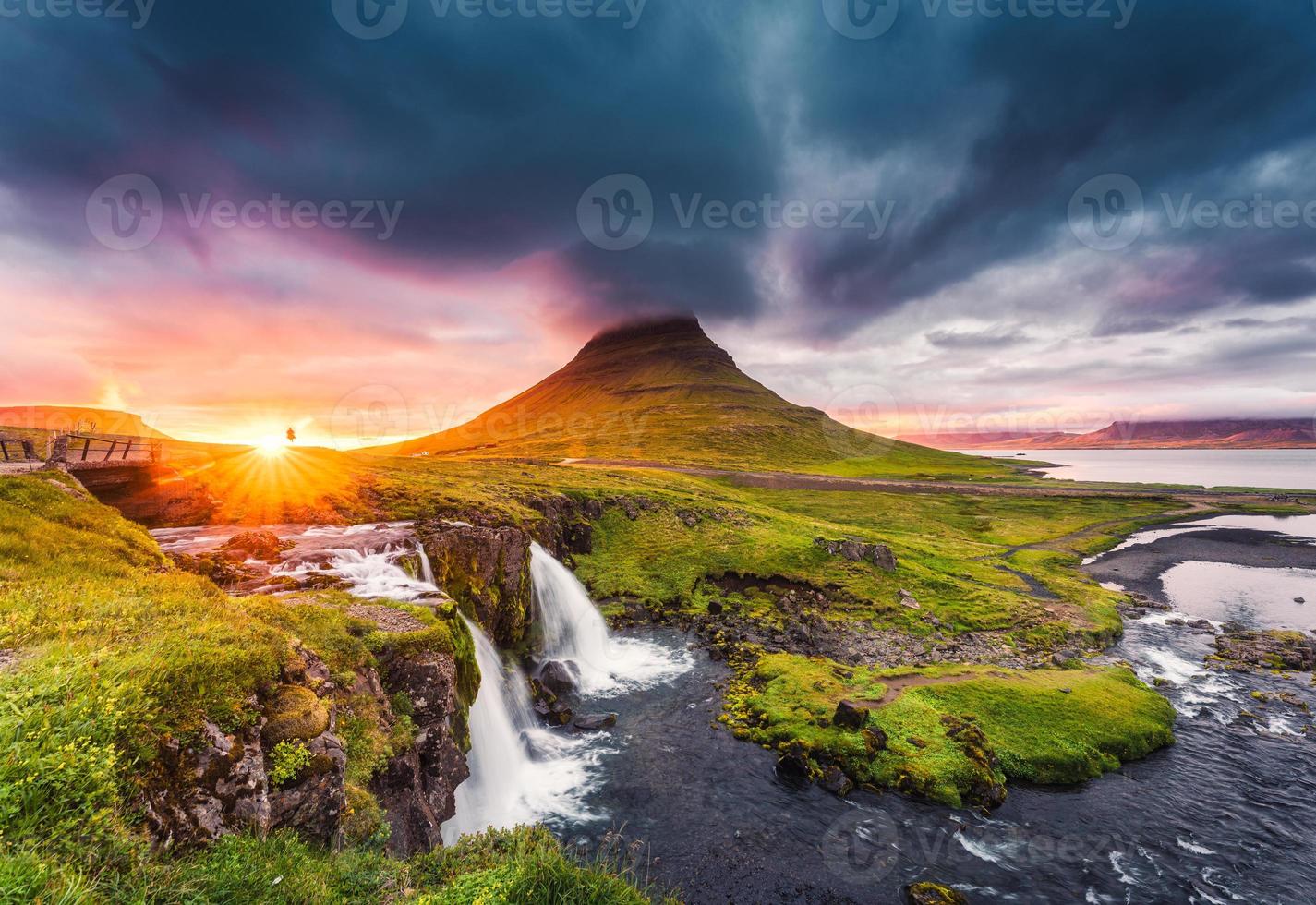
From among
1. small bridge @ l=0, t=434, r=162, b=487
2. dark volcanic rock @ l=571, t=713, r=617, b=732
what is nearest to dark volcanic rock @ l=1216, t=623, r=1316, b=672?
dark volcanic rock @ l=571, t=713, r=617, b=732

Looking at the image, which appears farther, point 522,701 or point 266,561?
point 522,701

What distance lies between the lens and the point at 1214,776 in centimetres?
2141

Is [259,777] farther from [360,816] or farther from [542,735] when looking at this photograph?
[542,735]

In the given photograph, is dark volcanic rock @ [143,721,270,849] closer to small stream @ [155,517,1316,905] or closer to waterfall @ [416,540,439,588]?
small stream @ [155,517,1316,905]

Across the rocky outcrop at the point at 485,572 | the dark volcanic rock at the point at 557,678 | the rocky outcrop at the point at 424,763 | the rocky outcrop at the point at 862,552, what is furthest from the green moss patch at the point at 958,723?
the rocky outcrop at the point at 862,552

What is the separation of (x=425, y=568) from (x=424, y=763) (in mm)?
13979

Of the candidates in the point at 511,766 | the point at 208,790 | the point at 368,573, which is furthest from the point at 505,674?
the point at 208,790

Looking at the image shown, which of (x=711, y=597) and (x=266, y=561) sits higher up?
(x=266, y=561)

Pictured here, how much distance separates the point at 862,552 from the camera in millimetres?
48906

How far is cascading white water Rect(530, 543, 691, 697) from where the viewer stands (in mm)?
30297

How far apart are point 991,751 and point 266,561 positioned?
3423cm

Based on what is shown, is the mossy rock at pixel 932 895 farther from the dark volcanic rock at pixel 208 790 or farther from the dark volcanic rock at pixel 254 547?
the dark volcanic rock at pixel 254 547

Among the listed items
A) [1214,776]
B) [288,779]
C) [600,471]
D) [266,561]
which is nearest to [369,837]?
[288,779]

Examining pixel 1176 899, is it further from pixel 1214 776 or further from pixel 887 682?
pixel 887 682
